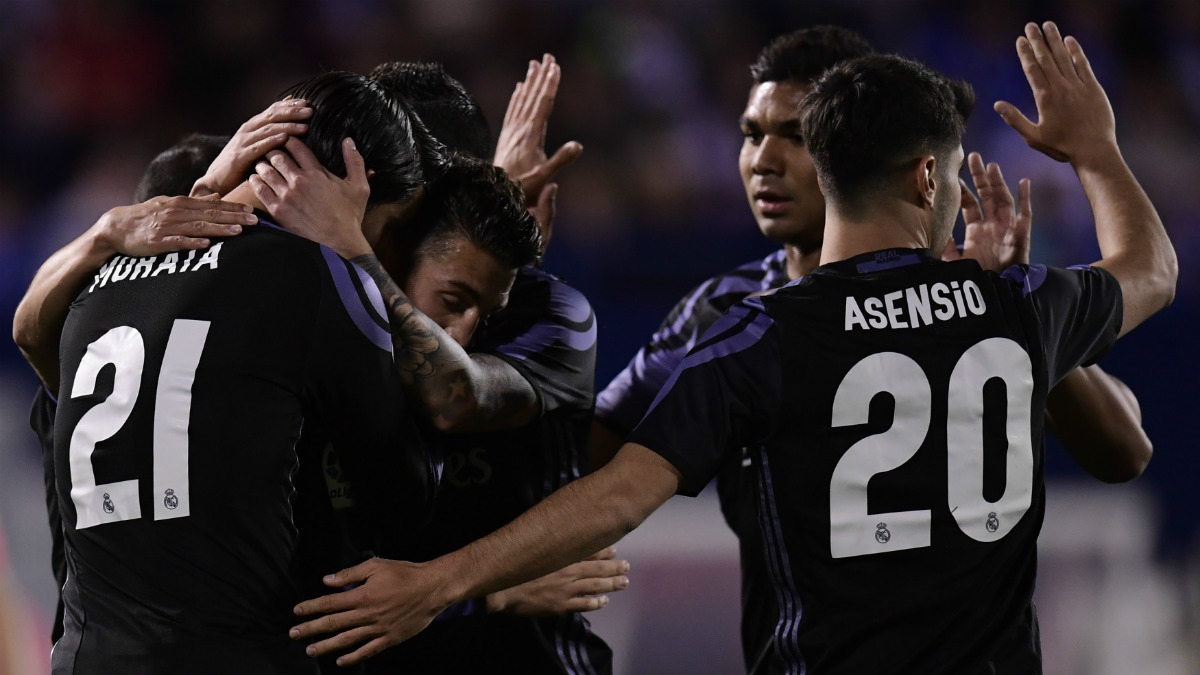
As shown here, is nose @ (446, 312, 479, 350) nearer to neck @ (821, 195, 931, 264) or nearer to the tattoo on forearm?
the tattoo on forearm

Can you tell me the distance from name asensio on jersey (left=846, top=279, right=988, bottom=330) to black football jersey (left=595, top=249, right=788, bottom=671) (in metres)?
1.07

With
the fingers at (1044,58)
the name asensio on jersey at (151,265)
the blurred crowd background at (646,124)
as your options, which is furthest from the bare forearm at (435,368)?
the blurred crowd background at (646,124)

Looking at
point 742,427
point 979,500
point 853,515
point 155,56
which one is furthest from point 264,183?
point 155,56

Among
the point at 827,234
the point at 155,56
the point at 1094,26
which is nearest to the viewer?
the point at 827,234

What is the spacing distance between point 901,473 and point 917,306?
395mm

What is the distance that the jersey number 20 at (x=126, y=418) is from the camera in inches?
102

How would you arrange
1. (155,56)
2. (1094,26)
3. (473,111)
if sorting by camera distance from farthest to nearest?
(1094,26)
(155,56)
(473,111)

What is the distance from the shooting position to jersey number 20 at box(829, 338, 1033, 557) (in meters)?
2.85

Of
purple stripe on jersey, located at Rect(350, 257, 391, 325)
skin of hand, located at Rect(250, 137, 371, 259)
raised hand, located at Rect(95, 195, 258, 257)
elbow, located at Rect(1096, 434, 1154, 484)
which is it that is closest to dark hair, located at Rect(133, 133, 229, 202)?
raised hand, located at Rect(95, 195, 258, 257)

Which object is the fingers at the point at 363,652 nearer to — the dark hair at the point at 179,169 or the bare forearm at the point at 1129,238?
the dark hair at the point at 179,169

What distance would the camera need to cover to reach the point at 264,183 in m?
2.86

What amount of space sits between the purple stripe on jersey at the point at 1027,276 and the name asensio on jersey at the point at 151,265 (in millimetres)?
1872

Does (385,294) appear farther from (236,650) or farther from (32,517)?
(32,517)

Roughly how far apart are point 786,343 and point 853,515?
0.42 meters
